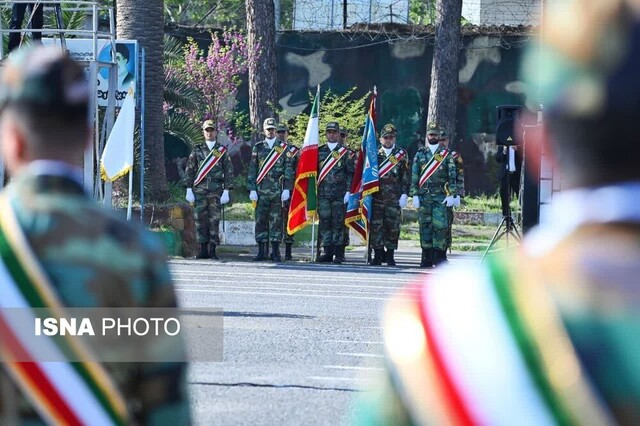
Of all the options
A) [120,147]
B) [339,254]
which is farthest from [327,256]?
[120,147]

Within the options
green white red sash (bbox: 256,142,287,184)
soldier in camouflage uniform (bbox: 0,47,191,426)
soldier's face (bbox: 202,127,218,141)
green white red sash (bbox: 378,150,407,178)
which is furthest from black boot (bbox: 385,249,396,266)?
soldier in camouflage uniform (bbox: 0,47,191,426)

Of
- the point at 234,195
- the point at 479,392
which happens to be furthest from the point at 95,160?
the point at 479,392

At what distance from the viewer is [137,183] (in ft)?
70.1

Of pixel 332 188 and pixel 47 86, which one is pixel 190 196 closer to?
pixel 332 188

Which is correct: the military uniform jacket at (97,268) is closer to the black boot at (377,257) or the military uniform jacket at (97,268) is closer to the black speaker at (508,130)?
the black speaker at (508,130)

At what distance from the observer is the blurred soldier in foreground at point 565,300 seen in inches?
76.0

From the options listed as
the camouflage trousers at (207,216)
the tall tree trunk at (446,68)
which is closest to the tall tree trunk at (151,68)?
the camouflage trousers at (207,216)

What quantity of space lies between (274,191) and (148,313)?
18024 mm

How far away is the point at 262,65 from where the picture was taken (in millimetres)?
26531

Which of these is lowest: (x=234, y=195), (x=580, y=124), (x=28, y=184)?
(x=234, y=195)

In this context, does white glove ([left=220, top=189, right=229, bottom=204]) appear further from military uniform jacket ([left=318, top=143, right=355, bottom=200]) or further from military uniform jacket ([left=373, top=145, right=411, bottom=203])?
military uniform jacket ([left=373, top=145, right=411, bottom=203])

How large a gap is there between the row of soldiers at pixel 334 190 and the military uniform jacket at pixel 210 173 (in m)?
0.02

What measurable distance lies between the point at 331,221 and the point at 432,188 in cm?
157

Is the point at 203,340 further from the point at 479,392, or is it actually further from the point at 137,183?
the point at 137,183
